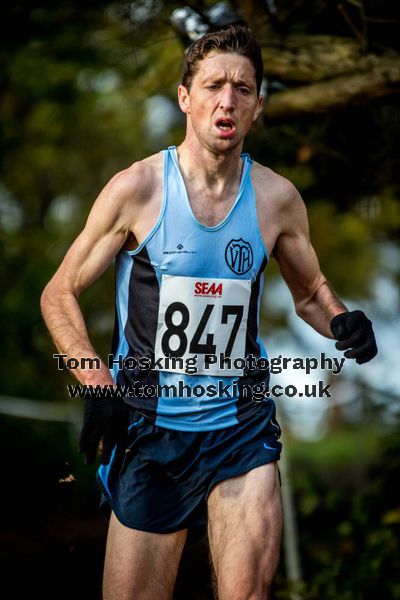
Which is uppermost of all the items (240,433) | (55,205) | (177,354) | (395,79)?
(55,205)

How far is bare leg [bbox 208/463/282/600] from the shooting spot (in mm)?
3797

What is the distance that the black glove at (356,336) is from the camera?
4.18m

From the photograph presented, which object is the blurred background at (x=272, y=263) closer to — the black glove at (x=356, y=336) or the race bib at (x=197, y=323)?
the race bib at (x=197, y=323)

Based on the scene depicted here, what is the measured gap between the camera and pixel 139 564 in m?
3.93

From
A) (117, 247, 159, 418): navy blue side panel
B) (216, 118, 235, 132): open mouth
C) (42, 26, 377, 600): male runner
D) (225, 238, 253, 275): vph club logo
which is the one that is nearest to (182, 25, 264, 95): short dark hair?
(42, 26, 377, 600): male runner

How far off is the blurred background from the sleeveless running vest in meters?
0.61

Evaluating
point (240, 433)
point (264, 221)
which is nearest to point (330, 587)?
point (240, 433)

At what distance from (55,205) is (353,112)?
12.4 metres

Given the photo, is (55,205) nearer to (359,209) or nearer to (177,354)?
(359,209)

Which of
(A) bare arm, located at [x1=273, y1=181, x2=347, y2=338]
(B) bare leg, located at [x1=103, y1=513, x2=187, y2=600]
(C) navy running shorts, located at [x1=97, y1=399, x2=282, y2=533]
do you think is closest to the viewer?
(B) bare leg, located at [x1=103, y1=513, x2=187, y2=600]

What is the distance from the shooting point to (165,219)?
4.10 metres

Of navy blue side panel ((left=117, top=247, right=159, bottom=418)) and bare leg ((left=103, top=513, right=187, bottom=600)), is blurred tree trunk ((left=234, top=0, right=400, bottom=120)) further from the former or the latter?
bare leg ((left=103, top=513, right=187, bottom=600))

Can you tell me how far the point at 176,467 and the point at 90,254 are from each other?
98 centimetres

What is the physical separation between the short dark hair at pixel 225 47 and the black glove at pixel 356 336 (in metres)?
1.10
